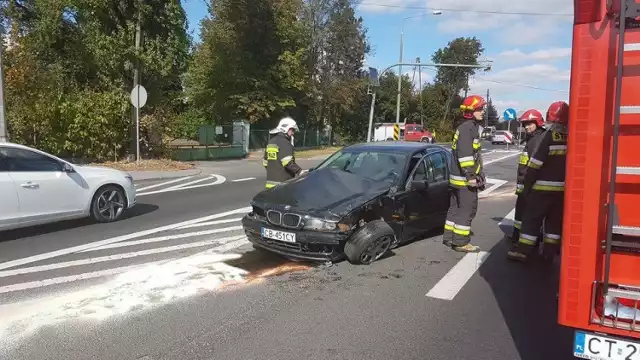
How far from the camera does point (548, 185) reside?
18.8 feet

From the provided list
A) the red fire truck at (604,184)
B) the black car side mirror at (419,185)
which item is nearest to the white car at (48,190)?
the black car side mirror at (419,185)

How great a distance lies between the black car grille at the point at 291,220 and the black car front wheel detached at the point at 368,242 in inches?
24.4

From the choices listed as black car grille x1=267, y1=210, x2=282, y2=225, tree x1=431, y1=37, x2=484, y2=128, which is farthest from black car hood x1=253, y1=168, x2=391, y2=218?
tree x1=431, y1=37, x2=484, y2=128

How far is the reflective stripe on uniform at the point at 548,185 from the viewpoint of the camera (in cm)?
565

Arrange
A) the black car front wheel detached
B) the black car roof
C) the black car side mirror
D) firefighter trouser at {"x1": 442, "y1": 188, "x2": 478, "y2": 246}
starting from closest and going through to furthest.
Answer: the black car front wheel detached
firefighter trouser at {"x1": 442, "y1": 188, "x2": 478, "y2": 246}
the black car side mirror
the black car roof

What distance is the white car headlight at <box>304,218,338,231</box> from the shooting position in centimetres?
561

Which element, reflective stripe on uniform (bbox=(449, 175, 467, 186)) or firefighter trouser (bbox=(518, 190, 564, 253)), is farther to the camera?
reflective stripe on uniform (bbox=(449, 175, 467, 186))

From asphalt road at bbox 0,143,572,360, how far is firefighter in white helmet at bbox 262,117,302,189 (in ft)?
3.52

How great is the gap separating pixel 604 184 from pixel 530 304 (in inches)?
104

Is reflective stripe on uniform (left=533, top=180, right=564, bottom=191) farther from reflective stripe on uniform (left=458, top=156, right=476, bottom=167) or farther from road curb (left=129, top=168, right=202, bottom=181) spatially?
road curb (left=129, top=168, right=202, bottom=181)

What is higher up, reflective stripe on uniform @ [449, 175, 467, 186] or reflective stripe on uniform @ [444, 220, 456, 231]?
reflective stripe on uniform @ [449, 175, 467, 186]

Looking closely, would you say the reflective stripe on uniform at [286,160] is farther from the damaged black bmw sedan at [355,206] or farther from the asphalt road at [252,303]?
the asphalt road at [252,303]

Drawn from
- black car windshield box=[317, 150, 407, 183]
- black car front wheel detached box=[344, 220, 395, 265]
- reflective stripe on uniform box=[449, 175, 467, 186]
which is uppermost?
black car windshield box=[317, 150, 407, 183]

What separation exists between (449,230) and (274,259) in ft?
8.04
